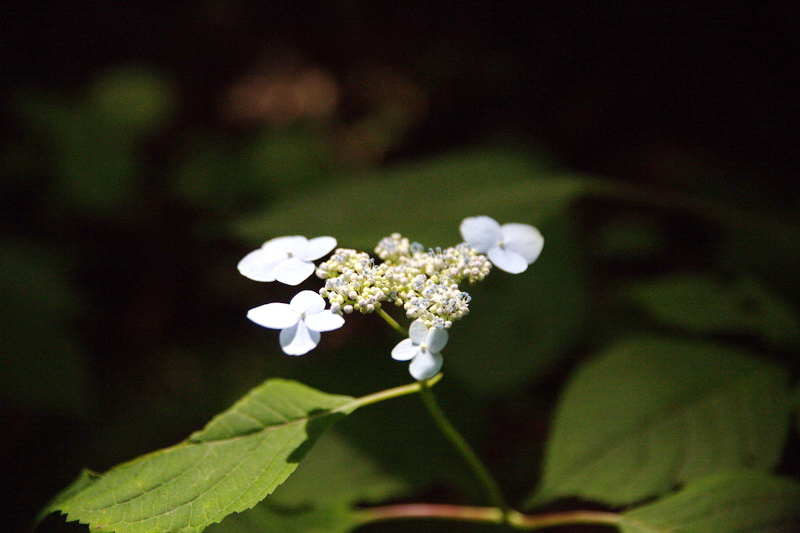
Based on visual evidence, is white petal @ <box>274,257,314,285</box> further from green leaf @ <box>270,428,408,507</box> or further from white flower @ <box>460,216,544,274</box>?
green leaf @ <box>270,428,408,507</box>

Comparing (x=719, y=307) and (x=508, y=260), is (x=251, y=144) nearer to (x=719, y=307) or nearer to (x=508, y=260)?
(x=508, y=260)

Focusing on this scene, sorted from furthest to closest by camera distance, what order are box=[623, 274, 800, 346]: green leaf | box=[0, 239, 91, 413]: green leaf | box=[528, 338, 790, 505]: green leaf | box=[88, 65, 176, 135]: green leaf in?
box=[88, 65, 176, 135]: green leaf
box=[0, 239, 91, 413]: green leaf
box=[623, 274, 800, 346]: green leaf
box=[528, 338, 790, 505]: green leaf

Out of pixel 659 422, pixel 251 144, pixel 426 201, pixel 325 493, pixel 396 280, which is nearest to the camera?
pixel 396 280

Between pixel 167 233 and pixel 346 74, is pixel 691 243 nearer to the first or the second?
pixel 346 74

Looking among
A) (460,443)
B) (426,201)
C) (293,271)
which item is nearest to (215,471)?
(293,271)

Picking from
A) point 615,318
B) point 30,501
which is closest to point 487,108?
point 615,318

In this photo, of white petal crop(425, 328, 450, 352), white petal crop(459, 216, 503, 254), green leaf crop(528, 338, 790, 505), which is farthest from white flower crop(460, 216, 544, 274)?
green leaf crop(528, 338, 790, 505)

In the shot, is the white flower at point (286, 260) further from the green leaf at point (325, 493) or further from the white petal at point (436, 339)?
the green leaf at point (325, 493)
